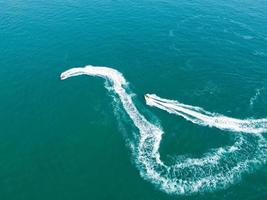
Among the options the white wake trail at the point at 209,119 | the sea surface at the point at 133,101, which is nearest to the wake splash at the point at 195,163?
the sea surface at the point at 133,101

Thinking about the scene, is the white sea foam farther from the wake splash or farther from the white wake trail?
the wake splash

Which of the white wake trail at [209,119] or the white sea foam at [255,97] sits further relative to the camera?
the white sea foam at [255,97]

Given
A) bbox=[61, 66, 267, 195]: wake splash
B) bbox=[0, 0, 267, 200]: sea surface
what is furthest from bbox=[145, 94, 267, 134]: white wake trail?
bbox=[61, 66, 267, 195]: wake splash

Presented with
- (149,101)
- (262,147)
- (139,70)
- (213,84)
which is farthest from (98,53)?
(262,147)

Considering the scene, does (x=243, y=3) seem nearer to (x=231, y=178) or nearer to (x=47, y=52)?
(x=47, y=52)

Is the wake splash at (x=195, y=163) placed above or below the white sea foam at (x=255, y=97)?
below

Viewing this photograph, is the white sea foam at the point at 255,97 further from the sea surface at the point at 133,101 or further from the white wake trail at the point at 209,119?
the white wake trail at the point at 209,119
